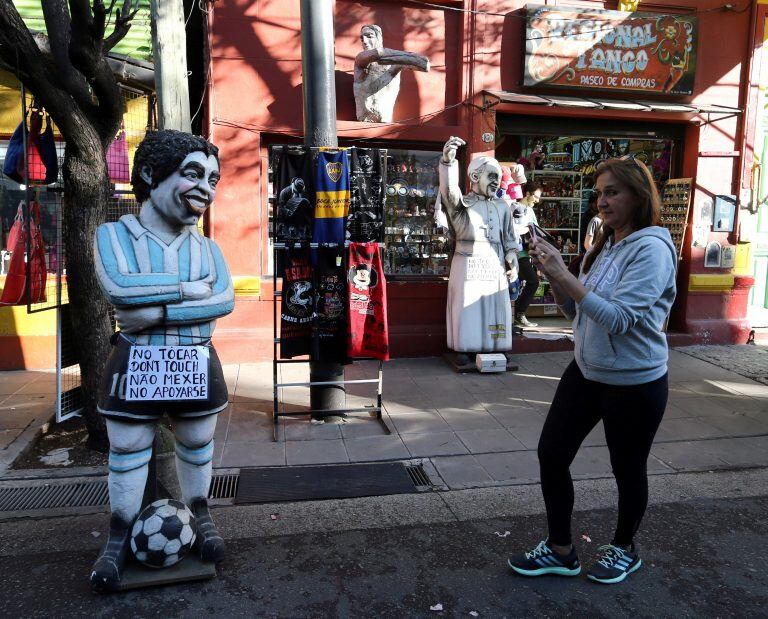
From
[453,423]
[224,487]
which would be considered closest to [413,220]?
[453,423]

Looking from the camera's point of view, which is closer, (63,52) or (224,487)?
(224,487)

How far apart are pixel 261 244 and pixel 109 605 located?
4703 mm

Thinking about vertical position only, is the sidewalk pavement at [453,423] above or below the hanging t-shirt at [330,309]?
below

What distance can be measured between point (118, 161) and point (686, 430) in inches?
223

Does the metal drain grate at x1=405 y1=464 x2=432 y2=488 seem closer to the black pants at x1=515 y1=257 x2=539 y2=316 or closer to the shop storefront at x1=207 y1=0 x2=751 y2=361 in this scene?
the shop storefront at x1=207 y1=0 x2=751 y2=361

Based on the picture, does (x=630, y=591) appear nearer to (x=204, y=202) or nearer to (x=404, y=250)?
(x=204, y=202)

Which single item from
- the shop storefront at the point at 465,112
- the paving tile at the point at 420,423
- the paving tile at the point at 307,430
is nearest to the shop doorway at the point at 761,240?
the shop storefront at the point at 465,112

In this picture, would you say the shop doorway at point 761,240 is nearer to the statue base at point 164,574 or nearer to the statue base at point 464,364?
the statue base at point 464,364

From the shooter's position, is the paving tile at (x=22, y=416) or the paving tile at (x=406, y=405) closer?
the paving tile at (x=22, y=416)

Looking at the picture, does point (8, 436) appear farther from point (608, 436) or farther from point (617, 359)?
point (617, 359)

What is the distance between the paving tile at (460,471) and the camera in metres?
4.22

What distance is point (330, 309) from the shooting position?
5117 mm

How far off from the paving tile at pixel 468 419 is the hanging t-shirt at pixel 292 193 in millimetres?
1960

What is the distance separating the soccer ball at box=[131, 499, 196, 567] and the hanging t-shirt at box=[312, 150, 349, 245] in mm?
2441
